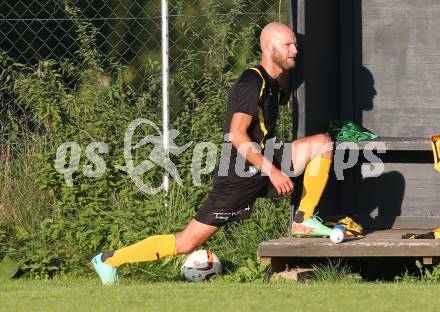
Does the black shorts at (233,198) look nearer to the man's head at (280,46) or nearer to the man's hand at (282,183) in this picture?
the man's hand at (282,183)

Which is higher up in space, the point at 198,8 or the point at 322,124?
the point at 198,8

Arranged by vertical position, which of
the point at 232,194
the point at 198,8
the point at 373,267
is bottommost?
the point at 373,267

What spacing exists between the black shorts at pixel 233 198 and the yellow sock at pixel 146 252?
0.91 ft

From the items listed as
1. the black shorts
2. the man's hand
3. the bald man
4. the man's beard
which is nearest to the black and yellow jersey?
the bald man

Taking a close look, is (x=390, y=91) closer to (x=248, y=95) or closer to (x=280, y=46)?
(x=280, y=46)

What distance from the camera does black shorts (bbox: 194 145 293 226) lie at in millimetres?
8703

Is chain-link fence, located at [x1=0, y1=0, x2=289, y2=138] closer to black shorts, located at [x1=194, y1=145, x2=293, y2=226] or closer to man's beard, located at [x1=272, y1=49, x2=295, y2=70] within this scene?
man's beard, located at [x1=272, y1=49, x2=295, y2=70]

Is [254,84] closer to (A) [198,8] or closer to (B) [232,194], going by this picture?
(B) [232,194]

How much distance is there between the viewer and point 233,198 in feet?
28.6

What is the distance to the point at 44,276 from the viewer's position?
9.63 m

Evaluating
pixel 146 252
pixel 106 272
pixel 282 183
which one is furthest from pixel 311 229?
pixel 106 272

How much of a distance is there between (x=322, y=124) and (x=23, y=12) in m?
3.67

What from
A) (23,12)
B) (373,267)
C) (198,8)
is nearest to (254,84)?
(373,267)

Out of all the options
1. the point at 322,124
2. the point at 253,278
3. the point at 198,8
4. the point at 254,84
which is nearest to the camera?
the point at 254,84
